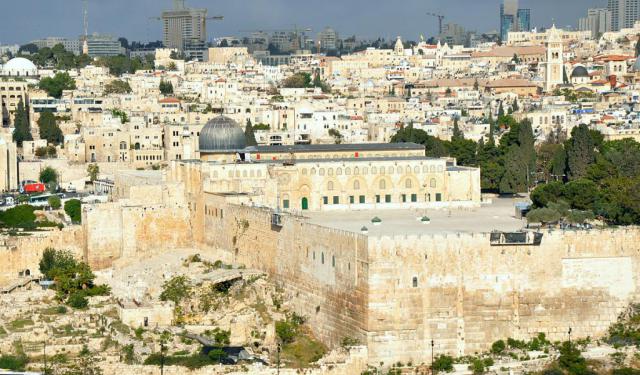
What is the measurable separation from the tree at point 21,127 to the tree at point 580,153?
1145 inches

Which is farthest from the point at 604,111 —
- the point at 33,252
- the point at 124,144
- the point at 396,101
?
the point at 33,252

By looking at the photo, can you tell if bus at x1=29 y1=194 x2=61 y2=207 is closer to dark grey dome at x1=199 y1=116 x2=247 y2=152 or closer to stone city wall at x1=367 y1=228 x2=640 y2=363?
dark grey dome at x1=199 y1=116 x2=247 y2=152

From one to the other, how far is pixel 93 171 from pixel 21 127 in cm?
1046

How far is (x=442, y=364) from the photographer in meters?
37.0

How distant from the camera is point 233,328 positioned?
133ft

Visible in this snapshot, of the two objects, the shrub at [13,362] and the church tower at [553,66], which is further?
the church tower at [553,66]

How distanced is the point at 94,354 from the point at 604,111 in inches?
2441

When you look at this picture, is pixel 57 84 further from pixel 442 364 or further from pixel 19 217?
pixel 442 364

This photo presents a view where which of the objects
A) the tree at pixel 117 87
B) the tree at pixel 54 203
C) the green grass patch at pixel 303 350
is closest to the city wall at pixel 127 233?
the green grass patch at pixel 303 350

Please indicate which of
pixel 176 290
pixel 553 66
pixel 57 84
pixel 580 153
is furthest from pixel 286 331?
pixel 553 66

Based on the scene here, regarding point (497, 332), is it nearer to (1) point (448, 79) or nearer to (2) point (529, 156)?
(2) point (529, 156)

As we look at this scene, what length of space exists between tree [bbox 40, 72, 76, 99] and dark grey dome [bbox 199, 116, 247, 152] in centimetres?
5106

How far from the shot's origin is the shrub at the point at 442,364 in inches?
1452

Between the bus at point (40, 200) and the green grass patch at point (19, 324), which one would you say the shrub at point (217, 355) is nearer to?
the green grass patch at point (19, 324)
